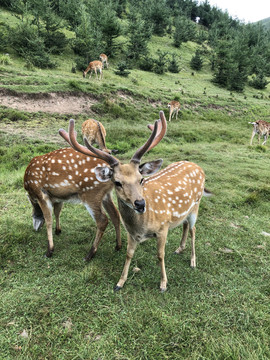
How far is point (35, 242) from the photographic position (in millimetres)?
3924

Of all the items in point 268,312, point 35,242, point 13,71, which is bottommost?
point 35,242

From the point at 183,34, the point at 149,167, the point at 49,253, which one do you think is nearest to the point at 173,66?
the point at 183,34

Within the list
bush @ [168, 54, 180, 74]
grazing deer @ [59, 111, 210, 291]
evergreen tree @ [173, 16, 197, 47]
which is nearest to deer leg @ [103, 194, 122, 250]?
grazing deer @ [59, 111, 210, 291]

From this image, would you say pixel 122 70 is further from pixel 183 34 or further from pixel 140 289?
pixel 183 34

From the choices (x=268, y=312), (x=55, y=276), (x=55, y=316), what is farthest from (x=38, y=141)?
(x=268, y=312)

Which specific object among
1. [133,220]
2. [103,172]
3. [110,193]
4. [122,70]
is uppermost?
[122,70]

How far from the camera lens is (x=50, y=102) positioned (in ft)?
39.1

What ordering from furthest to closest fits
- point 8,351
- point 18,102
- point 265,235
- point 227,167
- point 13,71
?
point 13,71
point 18,102
point 227,167
point 265,235
point 8,351

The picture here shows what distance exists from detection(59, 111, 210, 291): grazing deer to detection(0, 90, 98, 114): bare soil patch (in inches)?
367

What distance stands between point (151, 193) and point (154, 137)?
0.85m

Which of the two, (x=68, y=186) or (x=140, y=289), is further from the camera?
(x=68, y=186)

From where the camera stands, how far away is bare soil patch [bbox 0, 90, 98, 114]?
10883mm

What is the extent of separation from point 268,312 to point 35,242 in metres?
3.55

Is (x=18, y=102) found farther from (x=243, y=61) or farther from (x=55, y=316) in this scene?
(x=243, y=61)
